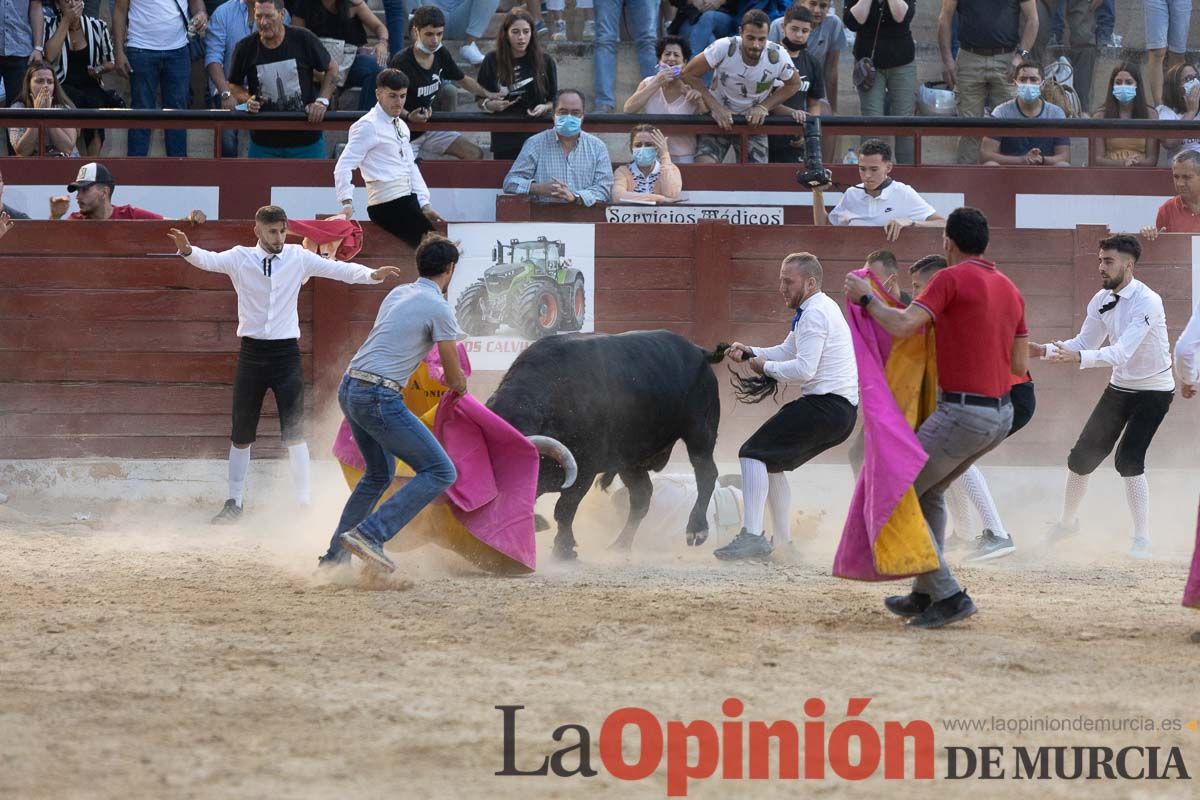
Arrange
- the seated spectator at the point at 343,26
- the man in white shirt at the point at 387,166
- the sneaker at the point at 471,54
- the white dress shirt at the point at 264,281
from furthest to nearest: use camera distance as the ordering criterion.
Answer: the sneaker at the point at 471,54 < the seated spectator at the point at 343,26 < the man in white shirt at the point at 387,166 < the white dress shirt at the point at 264,281

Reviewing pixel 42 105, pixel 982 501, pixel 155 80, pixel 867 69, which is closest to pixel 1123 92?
pixel 867 69

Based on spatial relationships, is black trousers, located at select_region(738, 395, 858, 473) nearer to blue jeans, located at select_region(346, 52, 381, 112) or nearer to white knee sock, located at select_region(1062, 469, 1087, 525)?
white knee sock, located at select_region(1062, 469, 1087, 525)

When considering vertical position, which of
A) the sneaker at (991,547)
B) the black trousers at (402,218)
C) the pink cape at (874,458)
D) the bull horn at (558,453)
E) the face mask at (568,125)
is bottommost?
the sneaker at (991,547)

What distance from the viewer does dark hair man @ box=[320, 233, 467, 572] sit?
6555 millimetres

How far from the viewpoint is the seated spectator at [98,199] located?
10273 mm

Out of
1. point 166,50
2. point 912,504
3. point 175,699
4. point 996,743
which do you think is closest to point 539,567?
point 912,504

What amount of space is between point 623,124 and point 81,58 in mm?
4252

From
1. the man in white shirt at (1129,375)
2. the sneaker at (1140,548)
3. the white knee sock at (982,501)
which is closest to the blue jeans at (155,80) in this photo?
the white knee sock at (982,501)

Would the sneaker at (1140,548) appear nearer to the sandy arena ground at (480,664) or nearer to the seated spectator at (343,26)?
the sandy arena ground at (480,664)

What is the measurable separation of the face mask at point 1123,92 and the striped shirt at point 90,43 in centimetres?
755

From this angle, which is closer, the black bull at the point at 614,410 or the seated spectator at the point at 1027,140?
the black bull at the point at 614,410

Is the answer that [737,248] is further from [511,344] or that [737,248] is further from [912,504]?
[912,504]

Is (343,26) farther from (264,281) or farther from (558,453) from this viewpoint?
(558,453)

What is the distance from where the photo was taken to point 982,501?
8445mm
